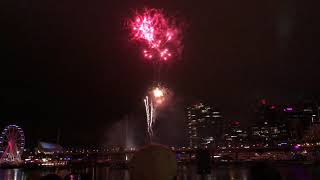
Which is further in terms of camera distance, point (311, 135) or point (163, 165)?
point (311, 135)

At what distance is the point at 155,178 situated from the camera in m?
11.9

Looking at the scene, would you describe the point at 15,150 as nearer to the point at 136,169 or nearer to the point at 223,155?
the point at 223,155

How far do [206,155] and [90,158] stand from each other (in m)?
186

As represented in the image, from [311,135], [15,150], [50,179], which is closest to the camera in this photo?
[50,179]

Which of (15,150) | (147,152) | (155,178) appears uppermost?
(15,150)

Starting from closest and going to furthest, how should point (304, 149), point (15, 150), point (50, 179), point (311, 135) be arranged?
1. point (50, 179)
2. point (15, 150)
3. point (304, 149)
4. point (311, 135)

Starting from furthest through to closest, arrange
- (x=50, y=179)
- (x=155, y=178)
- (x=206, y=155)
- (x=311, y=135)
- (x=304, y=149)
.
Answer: (x=311, y=135) < (x=304, y=149) < (x=206, y=155) < (x=155, y=178) < (x=50, y=179)

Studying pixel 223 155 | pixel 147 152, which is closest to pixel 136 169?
pixel 147 152

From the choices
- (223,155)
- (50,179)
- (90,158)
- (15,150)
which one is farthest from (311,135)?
(50,179)

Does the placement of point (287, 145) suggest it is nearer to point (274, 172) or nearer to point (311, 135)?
point (311, 135)

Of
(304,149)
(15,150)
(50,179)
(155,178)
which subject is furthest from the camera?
(304,149)

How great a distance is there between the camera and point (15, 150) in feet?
504

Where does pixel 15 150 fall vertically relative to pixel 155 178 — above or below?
above

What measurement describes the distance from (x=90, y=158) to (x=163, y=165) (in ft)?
638
